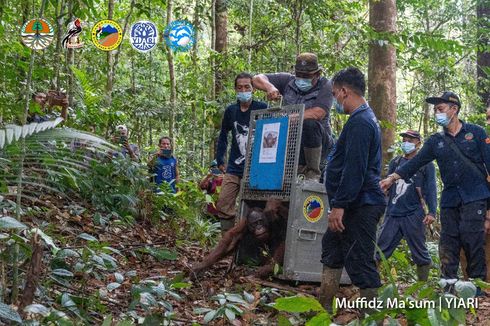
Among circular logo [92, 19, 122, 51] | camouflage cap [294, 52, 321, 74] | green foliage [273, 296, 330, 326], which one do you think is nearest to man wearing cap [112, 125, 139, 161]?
circular logo [92, 19, 122, 51]

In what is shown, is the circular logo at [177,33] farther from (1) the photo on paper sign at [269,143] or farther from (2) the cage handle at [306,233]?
(2) the cage handle at [306,233]

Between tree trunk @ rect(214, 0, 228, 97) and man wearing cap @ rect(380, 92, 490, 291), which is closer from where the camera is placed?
man wearing cap @ rect(380, 92, 490, 291)

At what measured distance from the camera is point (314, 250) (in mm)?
5660

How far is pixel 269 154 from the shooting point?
579 cm

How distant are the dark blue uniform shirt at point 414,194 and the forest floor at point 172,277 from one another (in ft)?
3.76

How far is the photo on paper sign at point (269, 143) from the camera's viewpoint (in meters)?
5.77

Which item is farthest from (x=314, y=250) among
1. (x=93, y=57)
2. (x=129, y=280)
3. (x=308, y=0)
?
(x=93, y=57)

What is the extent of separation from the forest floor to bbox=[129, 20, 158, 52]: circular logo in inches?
190

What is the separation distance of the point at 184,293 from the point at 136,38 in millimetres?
7400

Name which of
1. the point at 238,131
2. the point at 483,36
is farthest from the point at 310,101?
the point at 483,36

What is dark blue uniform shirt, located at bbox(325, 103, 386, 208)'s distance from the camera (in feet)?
13.9

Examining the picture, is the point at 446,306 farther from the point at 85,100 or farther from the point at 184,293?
the point at 85,100

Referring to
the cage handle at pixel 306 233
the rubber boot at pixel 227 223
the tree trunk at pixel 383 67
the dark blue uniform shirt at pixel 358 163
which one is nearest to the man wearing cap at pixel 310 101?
the cage handle at pixel 306 233

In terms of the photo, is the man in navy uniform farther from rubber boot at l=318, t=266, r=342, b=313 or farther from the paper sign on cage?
the paper sign on cage
